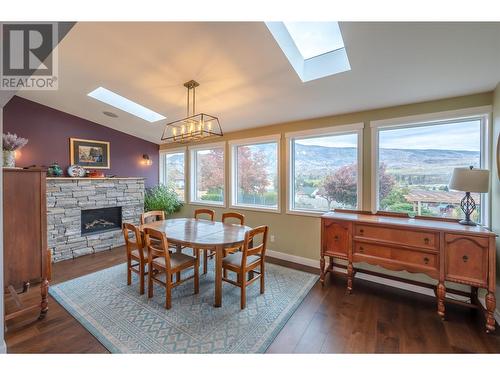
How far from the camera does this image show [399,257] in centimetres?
240

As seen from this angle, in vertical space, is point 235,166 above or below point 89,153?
below

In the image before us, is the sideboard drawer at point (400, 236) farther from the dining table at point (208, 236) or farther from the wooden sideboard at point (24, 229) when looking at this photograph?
the wooden sideboard at point (24, 229)

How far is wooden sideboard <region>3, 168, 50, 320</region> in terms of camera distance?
1.95m

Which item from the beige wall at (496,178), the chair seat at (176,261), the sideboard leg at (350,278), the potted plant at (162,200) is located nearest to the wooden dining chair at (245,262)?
the chair seat at (176,261)

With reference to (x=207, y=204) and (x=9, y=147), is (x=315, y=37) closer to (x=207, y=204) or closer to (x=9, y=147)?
(x=9, y=147)

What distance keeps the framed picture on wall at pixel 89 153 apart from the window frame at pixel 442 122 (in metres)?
5.19

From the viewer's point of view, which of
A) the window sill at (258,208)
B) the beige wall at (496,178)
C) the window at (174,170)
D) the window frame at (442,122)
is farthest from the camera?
the window at (174,170)

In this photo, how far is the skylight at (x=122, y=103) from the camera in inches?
144

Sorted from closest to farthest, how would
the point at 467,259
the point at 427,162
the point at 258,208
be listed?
the point at 467,259 < the point at 427,162 < the point at 258,208

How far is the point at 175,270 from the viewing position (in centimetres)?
238

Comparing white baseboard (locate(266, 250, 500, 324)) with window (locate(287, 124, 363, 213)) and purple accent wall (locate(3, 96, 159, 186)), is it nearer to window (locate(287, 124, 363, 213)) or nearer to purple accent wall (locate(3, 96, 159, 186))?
window (locate(287, 124, 363, 213))

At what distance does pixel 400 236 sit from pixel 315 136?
6.16 feet

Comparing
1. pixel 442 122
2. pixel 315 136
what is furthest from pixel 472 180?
pixel 315 136
